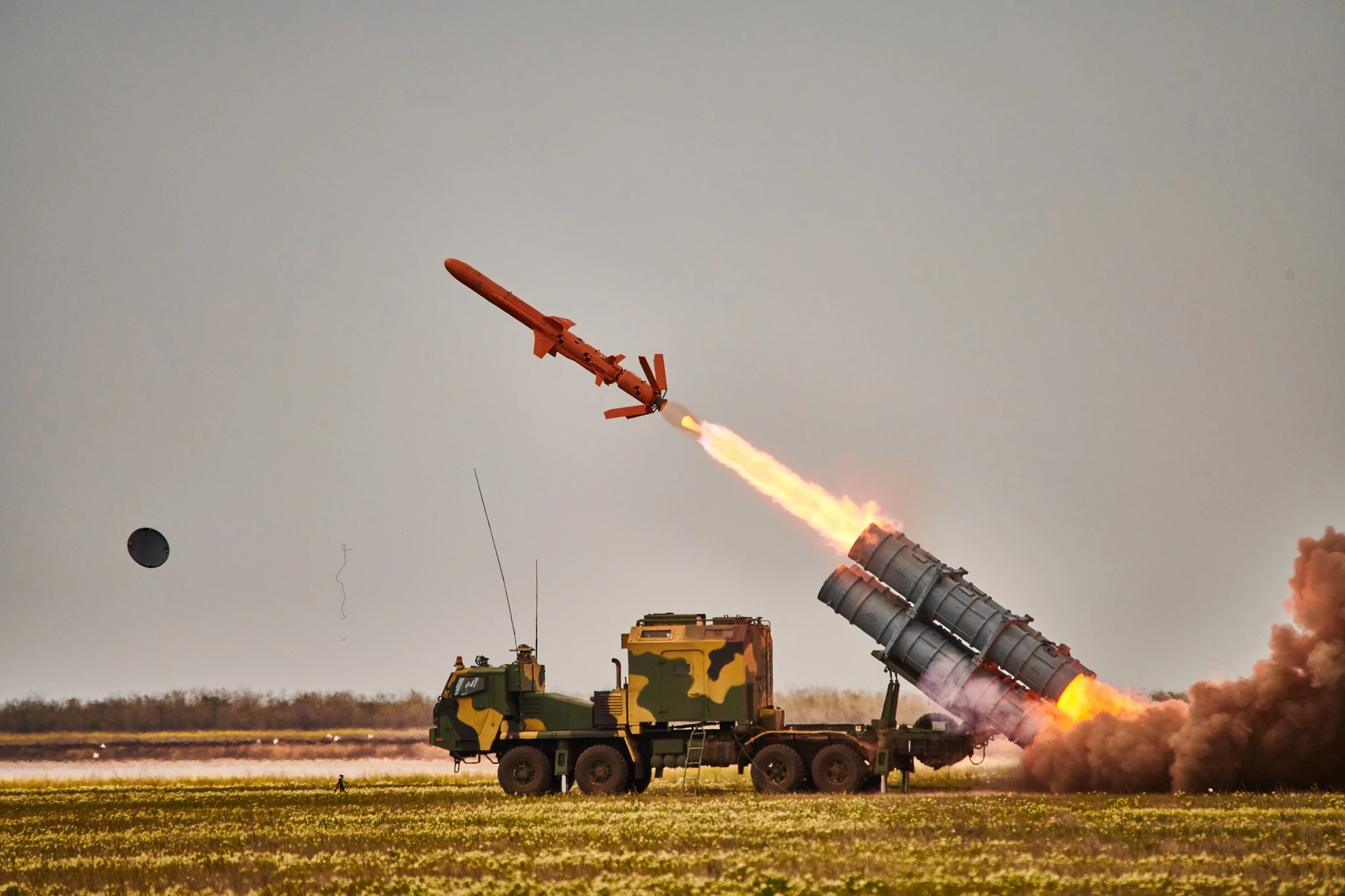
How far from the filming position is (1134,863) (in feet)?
51.6

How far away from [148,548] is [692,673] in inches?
651

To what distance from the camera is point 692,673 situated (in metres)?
31.3

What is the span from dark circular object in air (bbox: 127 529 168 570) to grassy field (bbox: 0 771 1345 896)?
9776mm

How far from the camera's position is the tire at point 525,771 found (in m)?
31.4

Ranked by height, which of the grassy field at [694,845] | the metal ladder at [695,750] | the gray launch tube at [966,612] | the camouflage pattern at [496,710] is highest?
the gray launch tube at [966,612]

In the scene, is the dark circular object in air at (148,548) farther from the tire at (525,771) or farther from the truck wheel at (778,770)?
the truck wheel at (778,770)

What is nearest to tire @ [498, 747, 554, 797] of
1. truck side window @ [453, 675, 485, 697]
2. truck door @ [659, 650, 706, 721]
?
truck side window @ [453, 675, 485, 697]

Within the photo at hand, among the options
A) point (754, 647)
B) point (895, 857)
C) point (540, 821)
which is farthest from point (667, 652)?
point (895, 857)

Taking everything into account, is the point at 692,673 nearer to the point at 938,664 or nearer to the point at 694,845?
the point at 938,664

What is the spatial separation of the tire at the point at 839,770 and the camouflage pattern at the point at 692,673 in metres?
1.95

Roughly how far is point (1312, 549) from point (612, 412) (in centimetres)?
1583

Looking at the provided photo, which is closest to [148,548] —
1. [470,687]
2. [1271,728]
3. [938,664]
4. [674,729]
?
[470,687]

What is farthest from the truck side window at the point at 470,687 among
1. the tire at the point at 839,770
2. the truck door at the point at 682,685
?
the tire at the point at 839,770

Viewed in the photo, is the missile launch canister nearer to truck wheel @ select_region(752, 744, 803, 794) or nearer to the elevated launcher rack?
the elevated launcher rack
